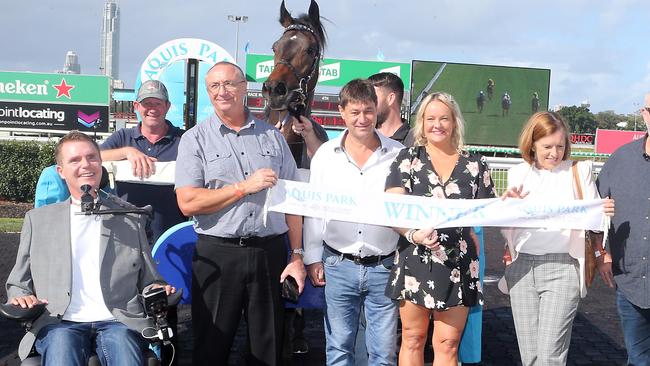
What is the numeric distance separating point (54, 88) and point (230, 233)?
69.7 ft

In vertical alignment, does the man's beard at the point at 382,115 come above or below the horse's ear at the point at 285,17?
below

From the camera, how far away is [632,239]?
3.84m

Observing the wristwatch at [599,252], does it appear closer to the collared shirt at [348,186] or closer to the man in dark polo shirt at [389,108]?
the collared shirt at [348,186]

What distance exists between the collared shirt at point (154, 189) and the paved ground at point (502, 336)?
123 cm

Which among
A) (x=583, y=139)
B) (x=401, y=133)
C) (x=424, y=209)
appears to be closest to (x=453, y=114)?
(x=424, y=209)

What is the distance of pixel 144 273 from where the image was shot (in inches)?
142

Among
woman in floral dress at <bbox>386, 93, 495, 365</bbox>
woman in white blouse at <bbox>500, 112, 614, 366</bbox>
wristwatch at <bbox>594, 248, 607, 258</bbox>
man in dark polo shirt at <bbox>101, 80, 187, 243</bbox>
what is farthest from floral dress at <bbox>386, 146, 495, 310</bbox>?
man in dark polo shirt at <bbox>101, 80, 187, 243</bbox>

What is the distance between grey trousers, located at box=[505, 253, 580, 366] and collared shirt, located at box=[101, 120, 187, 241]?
8.05 feet

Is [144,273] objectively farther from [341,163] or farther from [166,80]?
[166,80]

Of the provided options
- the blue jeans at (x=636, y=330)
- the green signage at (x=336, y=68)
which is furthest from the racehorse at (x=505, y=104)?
the blue jeans at (x=636, y=330)

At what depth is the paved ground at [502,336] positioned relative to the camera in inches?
217

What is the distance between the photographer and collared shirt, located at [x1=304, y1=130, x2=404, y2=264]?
369 centimetres

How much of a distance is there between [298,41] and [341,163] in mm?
1813

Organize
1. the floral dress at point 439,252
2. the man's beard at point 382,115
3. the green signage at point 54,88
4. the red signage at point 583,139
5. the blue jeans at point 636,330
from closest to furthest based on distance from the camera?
the floral dress at point 439,252 → the blue jeans at point 636,330 → the man's beard at point 382,115 → the green signage at point 54,88 → the red signage at point 583,139
